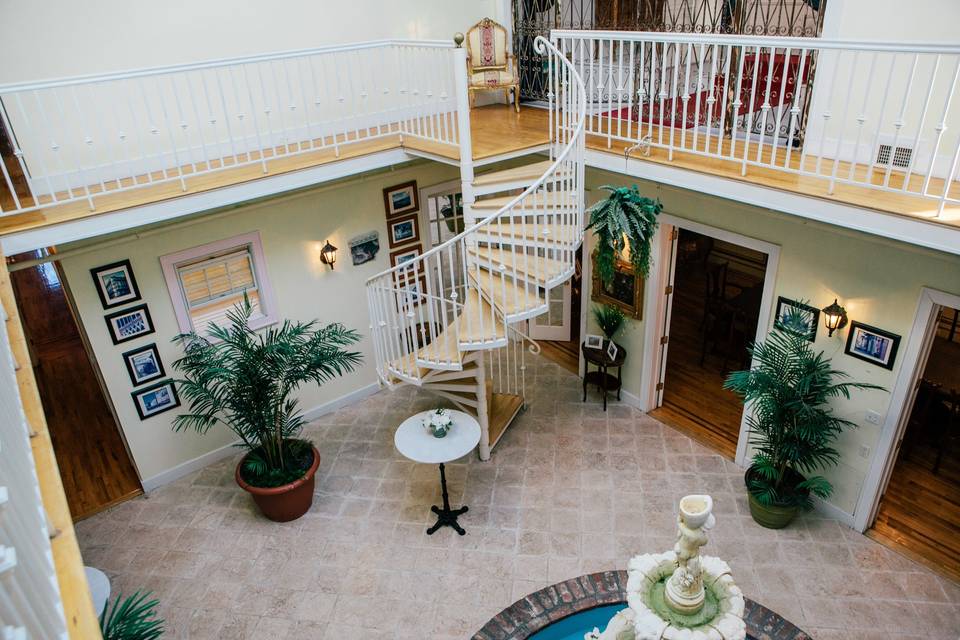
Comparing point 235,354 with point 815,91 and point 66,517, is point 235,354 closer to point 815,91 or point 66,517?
point 66,517

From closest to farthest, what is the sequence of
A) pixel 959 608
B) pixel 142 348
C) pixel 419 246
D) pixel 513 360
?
pixel 959 608 < pixel 142 348 < pixel 419 246 < pixel 513 360

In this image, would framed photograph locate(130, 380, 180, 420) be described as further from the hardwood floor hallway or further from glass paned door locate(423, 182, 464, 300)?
glass paned door locate(423, 182, 464, 300)

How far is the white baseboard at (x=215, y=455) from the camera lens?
6.56 metres

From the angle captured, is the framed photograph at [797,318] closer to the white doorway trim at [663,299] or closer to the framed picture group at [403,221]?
the white doorway trim at [663,299]

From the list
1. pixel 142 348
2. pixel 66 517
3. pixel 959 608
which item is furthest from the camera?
pixel 142 348

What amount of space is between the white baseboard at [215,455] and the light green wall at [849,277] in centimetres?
417

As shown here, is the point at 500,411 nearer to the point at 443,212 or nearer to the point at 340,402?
the point at 340,402

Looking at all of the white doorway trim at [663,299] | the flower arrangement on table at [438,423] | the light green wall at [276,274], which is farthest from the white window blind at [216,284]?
the white doorway trim at [663,299]

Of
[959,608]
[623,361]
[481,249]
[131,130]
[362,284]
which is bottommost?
[959,608]

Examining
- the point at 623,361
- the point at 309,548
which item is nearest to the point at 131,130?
the point at 309,548

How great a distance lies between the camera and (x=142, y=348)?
242 inches

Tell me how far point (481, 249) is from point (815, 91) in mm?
2971

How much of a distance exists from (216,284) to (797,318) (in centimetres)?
531

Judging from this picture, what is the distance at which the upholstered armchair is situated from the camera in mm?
7469
